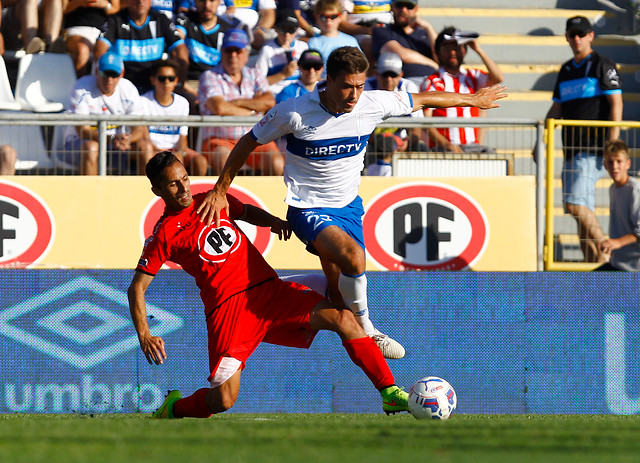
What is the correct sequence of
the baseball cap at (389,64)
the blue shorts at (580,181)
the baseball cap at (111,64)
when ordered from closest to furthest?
the blue shorts at (580,181) < the baseball cap at (111,64) < the baseball cap at (389,64)

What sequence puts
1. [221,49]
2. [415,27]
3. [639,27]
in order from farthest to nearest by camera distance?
[639,27], [415,27], [221,49]

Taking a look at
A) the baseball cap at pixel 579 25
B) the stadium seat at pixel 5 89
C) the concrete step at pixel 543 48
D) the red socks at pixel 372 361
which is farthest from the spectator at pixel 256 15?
the red socks at pixel 372 361

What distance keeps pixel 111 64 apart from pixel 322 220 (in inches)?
167

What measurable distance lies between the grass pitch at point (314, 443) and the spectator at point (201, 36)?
654cm

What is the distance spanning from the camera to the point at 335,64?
6.35 m

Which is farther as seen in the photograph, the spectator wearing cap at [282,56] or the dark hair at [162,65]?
the spectator wearing cap at [282,56]

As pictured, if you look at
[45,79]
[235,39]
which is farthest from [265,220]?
[45,79]

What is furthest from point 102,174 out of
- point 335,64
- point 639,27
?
point 639,27

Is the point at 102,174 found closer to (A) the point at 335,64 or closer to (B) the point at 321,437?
(A) the point at 335,64

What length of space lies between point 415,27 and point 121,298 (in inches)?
216

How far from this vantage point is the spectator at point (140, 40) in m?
10.8

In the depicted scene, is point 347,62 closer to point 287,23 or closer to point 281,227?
point 281,227

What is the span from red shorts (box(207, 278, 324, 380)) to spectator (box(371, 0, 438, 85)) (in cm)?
525

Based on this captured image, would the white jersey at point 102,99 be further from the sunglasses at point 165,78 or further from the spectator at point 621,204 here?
the spectator at point 621,204
